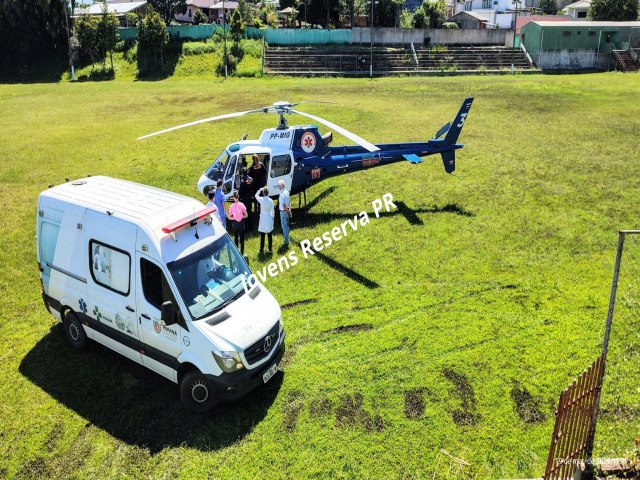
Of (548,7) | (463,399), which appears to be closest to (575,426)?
(463,399)

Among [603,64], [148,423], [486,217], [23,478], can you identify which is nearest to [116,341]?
[148,423]

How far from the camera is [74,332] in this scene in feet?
30.9

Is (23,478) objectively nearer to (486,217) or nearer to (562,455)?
(562,455)

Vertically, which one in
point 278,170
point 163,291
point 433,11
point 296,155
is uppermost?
point 433,11

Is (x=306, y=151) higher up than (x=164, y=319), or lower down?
higher up

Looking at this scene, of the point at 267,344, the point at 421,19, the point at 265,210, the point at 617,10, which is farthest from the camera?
the point at 421,19

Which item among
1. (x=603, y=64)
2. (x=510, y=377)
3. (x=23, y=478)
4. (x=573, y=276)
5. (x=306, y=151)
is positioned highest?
(x=603, y=64)

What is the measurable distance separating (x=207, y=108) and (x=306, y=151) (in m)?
19.5

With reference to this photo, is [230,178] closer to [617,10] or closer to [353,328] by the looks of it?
[353,328]

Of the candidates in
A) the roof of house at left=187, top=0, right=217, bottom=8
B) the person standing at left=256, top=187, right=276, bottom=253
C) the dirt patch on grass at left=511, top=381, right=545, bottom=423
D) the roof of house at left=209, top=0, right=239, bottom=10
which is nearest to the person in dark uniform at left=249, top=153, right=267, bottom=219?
the person standing at left=256, top=187, right=276, bottom=253

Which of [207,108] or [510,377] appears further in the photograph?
[207,108]

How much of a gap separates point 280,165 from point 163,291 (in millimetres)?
8066

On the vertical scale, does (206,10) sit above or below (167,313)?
above

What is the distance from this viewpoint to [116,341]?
Result: 866 cm
